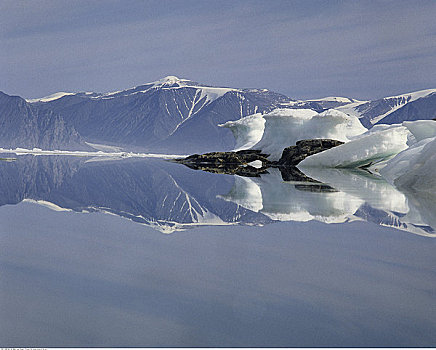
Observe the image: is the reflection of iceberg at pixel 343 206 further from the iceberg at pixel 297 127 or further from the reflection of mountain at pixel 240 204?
the iceberg at pixel 297 127

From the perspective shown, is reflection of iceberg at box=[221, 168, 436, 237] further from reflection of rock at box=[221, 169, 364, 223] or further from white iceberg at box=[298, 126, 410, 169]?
white iceberg at box=[298, 126, 410, 169]

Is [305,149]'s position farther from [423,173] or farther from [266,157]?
[423,173]

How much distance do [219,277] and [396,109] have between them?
19549 centimetres

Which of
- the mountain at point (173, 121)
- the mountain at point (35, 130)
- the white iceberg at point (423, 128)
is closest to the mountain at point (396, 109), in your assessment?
the mountain at point (173, 121)

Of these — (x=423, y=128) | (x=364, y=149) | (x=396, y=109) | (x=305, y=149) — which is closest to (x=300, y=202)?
(x=423, y=128)

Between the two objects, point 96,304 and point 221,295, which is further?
point 221,295

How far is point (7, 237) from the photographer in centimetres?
376

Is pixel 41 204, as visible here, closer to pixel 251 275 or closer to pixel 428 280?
pixel 251 275

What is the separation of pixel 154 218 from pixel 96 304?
2631 millimetres

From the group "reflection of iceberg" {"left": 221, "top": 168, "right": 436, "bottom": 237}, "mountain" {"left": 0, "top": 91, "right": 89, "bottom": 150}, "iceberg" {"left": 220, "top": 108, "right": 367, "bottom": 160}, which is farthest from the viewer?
"mountain" {"left": 0, "top": 91, "right": 89, "bottom": 150}

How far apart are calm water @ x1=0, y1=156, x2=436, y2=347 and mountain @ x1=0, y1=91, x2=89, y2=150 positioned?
132m

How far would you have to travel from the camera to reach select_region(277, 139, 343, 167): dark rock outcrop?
1795 centimetres

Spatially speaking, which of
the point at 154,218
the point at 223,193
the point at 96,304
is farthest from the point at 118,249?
the point at 223,193

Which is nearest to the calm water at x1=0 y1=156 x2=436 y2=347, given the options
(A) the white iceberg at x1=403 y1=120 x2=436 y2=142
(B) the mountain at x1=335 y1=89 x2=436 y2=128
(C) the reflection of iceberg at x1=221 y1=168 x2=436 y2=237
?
(C) the reflection of iceberg at x1=221 y1=168 x2=436 y2=237
